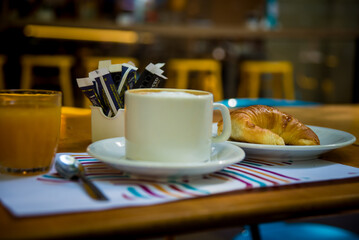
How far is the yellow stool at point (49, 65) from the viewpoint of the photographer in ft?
11.2

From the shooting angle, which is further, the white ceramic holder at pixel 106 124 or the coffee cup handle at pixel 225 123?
the white ceramic holder at pixel 106 124

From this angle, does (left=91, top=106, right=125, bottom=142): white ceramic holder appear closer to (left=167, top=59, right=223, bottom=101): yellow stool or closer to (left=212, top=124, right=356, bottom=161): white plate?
(left=212, top=124, right=356, bottom=161): white plate

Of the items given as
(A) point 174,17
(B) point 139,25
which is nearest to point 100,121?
(B) point 139,25

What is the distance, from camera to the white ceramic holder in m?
0.75

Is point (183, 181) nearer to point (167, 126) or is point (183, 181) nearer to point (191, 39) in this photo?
point (167, 126)

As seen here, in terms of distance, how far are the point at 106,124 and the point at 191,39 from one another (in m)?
4.36

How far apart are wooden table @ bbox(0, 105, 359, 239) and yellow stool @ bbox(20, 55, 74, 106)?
9.92 ft

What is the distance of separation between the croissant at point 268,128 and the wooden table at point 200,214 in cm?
14

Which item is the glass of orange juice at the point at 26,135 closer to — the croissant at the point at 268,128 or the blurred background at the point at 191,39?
the croissant at the point at 268,128

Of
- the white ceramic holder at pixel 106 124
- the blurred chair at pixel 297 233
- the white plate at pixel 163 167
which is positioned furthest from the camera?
the blurred chair at pixel 297 233

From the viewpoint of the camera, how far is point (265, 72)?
378 cm

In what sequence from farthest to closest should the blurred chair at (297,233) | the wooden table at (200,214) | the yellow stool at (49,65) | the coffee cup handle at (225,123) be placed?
the yellow stool at (49,65), the blurred chair at (297,233), the coffee cup handle at (225,123), the wooden table at (200,214)

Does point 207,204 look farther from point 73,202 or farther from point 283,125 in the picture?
point 283,125

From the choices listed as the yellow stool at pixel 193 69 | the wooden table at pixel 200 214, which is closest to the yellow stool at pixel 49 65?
the yellow stool at pixel 193 69
